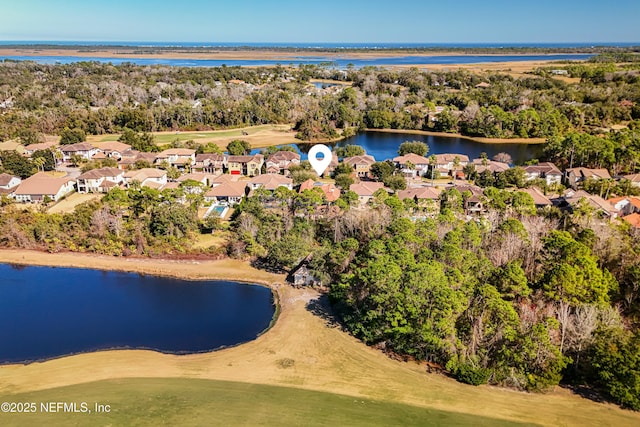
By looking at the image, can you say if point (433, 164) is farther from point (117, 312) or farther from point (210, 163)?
point (117, 312)

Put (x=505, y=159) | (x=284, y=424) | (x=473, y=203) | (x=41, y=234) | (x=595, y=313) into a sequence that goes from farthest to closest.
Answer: (x=505, y=159), (x=473, y=203), (x=41, y=234), (x=595, y=313), (x=284, y=424)

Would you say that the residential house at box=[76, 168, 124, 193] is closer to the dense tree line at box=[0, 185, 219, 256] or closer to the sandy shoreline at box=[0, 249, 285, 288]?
the dense tree line at box=[0, 185, 219, 256]

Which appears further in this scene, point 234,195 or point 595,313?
point 234,195

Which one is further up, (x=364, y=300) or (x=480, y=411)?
(x=364, y=300)

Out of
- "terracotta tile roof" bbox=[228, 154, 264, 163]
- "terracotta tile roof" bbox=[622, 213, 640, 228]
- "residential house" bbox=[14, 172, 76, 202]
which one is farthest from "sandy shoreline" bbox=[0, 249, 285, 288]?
"terracotta tile roof" bbox=[622, 213, 640, 228]

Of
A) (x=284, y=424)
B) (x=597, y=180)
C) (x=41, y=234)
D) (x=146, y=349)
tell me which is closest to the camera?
(x=284, y=424)

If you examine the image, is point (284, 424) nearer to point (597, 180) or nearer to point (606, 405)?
point (606, 405)

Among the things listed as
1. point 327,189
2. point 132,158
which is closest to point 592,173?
point 327,189

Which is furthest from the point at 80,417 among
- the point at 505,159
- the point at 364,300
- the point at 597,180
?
the point at 505,159
